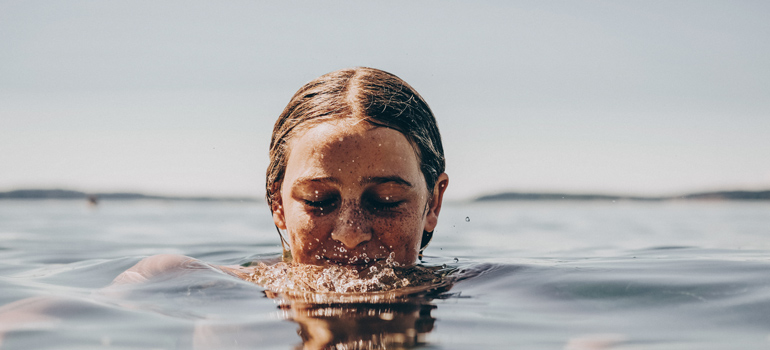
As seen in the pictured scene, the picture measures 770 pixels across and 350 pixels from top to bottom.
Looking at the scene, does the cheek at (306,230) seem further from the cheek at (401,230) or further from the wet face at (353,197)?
the cheek at (401,230)

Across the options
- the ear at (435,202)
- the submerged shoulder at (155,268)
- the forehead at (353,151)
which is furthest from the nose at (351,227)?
the submerged shoulder at (155,268)

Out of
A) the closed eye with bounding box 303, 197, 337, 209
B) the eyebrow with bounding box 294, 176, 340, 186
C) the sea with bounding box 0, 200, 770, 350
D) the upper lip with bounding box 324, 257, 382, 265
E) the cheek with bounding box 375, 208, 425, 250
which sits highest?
the eyebrow with bounding box 294, 176, 340, 186

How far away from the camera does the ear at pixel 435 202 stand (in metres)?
3.86

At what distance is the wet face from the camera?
324cm

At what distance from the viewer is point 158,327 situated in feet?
7.89

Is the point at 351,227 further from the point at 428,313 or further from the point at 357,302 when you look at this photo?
the point at 428,313

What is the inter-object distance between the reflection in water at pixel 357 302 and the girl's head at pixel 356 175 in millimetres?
118

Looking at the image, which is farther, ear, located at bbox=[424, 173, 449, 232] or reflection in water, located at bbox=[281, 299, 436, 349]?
ear, located at bbox=[424, 173, 449, 232]

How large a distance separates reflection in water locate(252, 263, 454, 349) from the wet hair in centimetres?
66

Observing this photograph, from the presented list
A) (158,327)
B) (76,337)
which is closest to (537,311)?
(158,327)

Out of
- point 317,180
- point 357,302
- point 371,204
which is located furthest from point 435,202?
point 357,302

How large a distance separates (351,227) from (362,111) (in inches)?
30.2

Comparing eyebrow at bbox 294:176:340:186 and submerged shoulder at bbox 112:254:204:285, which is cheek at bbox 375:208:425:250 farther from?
submerged shoulder at bbox 112:254:204:285

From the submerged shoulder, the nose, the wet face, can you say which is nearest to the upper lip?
the wet face
